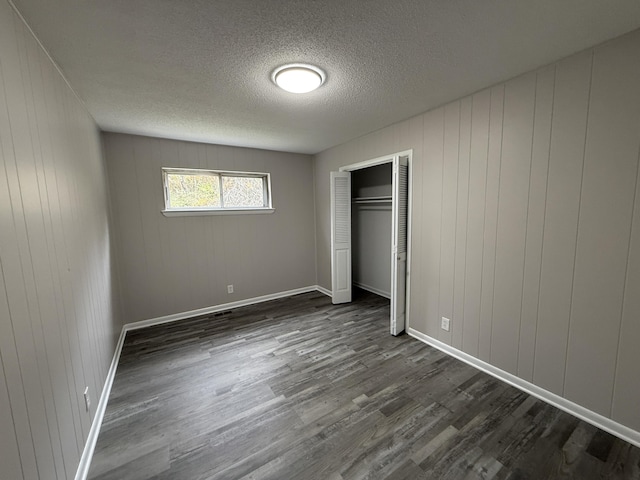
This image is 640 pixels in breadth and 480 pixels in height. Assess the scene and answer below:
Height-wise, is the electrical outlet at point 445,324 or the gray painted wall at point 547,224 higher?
the gray painted wall at point 547,224

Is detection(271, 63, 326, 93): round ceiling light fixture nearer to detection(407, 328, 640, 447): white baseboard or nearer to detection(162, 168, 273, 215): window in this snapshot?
detection(162, 168, 273, 215): window

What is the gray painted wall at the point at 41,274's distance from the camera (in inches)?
39.1

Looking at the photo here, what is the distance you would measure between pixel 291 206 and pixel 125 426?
132 inches

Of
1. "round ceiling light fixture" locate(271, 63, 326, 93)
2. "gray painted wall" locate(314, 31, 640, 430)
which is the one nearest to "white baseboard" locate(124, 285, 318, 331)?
"gray painted wall" locate(314, 31, 640, 430)

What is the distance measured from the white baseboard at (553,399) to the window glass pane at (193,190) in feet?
11.4

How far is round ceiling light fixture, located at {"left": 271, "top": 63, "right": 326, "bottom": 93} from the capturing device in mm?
1792

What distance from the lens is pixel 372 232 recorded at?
4.54 metres

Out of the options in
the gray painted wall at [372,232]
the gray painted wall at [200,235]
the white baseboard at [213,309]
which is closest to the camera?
the gray painted wall at [200,235]

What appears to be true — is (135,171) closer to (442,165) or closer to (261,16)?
(261,16)

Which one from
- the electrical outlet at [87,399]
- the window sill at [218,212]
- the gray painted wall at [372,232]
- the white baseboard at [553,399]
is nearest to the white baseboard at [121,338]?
the electrical outlet at [87,399]

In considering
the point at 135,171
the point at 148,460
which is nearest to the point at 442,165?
the point at 148,460

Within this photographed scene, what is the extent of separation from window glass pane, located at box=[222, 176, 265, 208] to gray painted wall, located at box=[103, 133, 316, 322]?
21 centimetres

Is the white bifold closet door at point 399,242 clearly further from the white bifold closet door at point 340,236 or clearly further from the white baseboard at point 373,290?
the white baseboard at point 373,290

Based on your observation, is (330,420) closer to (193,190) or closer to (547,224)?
(547,224)
